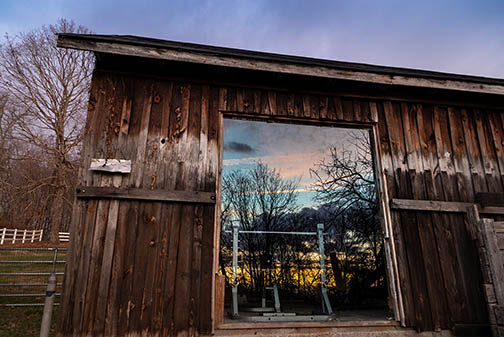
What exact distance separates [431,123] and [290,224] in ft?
14.9

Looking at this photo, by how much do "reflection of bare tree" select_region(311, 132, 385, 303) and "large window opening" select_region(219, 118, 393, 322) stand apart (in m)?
0.02

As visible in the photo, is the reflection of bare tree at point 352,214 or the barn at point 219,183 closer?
the barn at point 219,183

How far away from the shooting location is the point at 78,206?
2.99 m

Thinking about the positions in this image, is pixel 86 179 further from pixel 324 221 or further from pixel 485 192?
pixel 324 221

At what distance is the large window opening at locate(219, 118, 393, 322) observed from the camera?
643 centimetres

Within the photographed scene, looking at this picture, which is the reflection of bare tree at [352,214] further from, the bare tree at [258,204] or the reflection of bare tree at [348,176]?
the bare tree at [258,204]

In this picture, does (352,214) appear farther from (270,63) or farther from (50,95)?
(50,95)

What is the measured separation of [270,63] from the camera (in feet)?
11.1

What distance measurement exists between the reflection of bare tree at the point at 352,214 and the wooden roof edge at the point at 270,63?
10.2 ft

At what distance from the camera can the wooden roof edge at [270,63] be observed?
3.09 metres

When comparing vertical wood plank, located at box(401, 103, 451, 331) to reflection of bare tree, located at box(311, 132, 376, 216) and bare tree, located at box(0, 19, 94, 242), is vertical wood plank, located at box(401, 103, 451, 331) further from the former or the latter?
bare tree, located at box(0, 19, 94, 242)

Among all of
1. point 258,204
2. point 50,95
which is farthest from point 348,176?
point 50,95

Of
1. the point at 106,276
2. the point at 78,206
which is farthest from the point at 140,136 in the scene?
the point at 106,276

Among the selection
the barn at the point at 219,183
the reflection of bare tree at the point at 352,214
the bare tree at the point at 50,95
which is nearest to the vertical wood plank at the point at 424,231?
the barn at the point at 219,183
